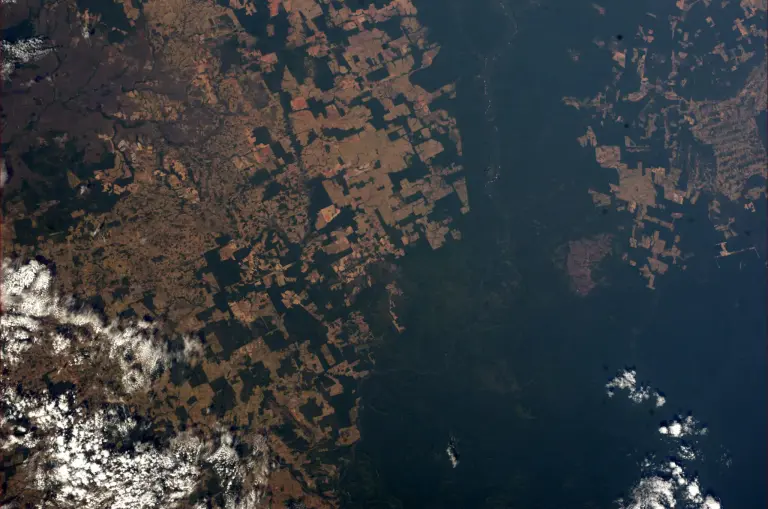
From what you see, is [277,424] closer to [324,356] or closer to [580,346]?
[324,356]

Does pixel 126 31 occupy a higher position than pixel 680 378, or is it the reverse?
pixel 126 31

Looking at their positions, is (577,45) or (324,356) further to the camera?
(577,45)

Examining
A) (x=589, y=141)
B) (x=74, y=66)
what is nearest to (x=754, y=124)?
(x=589, y=141)

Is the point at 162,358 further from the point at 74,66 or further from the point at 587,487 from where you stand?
the point at 587,487

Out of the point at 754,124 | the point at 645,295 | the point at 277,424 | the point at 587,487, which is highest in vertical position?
the point at 754,124

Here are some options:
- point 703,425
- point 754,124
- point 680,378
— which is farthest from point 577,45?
point 703,425

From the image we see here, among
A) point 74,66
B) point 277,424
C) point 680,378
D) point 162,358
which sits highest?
point 74,66
